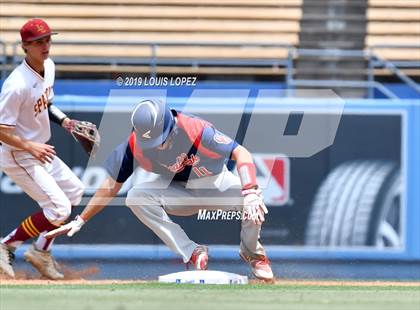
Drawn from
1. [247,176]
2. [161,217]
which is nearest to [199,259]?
[161,217]

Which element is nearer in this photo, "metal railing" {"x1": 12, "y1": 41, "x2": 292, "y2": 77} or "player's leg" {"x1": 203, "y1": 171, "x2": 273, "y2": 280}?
"player's leg" {"x1": 203, "y1": 171, "x2": 273, "y2": 280}

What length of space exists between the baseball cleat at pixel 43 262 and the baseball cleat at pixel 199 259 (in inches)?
51.5

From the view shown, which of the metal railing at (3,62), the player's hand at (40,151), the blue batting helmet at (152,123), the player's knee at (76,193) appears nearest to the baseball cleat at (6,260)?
the player's knee at (76,193)

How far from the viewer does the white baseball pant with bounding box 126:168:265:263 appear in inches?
345

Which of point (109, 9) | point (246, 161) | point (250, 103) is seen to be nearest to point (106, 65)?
point (109, 9)

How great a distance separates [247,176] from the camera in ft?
26.6

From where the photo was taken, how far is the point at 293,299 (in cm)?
681

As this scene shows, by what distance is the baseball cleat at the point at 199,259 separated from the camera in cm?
862

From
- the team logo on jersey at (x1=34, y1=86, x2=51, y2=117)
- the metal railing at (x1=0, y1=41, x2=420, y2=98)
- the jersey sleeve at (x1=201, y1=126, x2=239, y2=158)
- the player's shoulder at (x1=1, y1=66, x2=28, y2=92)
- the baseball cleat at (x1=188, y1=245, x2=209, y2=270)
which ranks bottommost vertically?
the baseball cleat at (x1=188, y1=245, x2=209, y2=270)

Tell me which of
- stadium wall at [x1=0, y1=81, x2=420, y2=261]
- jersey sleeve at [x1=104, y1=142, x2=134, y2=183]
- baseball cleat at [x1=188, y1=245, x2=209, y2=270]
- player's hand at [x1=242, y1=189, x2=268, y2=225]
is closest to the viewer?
player's hand at [x1=242, y1=189, x2=268, y2=225]

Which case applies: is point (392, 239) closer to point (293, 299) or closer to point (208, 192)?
point (208, 192)

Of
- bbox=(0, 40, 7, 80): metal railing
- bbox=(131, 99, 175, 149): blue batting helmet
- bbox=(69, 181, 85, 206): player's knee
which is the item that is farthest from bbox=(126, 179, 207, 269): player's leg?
bbox=(0, 40, 7, 80): metal railing

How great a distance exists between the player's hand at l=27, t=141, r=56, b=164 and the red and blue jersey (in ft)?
1.59

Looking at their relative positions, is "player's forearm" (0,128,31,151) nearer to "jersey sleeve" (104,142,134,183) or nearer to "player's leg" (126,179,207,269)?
"jersey sleeve" (104,142,134,183)
